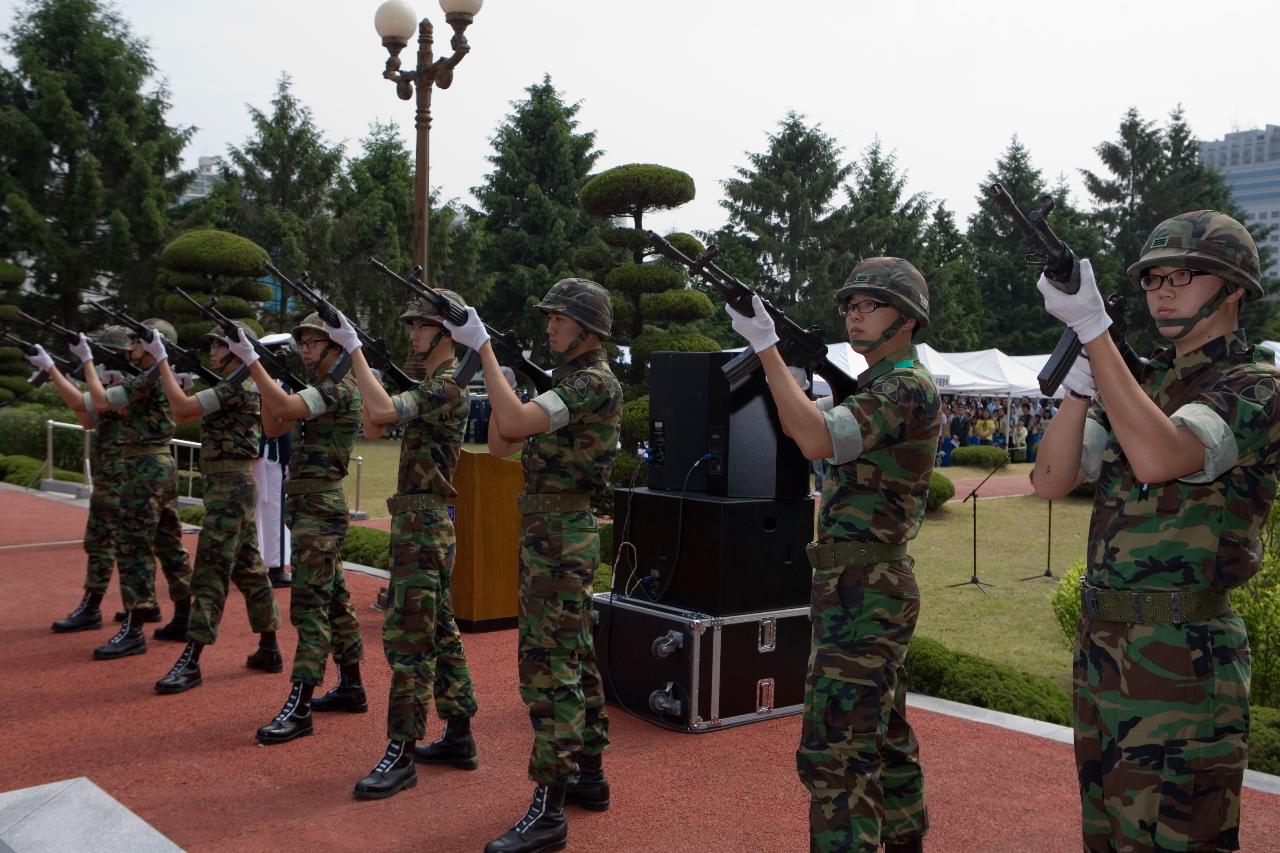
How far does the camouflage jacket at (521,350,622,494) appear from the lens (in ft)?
15.3

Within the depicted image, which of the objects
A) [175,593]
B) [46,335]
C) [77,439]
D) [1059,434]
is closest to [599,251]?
[77,439]

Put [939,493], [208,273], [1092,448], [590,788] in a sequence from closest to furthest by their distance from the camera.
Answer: [1092,448] → [590,788] → [939,493] → [208,273]

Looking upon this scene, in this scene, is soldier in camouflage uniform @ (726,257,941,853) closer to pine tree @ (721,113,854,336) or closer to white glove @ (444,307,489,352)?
white glove @ (444,307,489,352)

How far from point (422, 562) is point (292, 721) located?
1.38 m

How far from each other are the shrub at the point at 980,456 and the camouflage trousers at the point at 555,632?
82.2 ft

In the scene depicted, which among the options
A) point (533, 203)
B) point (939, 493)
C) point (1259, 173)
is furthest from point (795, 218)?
point (1259, 173)

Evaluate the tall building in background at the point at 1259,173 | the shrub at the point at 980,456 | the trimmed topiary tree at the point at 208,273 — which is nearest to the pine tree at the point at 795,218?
the shrub at the point at 980,456

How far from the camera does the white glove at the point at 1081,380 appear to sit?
3.22m

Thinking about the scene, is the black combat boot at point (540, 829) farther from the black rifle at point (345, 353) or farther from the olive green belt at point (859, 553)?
the black rifle at point (345, 353)

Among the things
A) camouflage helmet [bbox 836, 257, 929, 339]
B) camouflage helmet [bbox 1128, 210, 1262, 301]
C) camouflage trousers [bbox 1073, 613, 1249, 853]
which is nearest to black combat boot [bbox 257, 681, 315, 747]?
camouflage helmet [bbox 836, 257, 929, 339]

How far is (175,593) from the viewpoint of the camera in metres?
8.18

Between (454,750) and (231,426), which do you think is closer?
(454,750)

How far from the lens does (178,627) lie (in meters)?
8.18

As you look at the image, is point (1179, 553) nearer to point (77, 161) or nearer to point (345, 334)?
point (345, 334)
